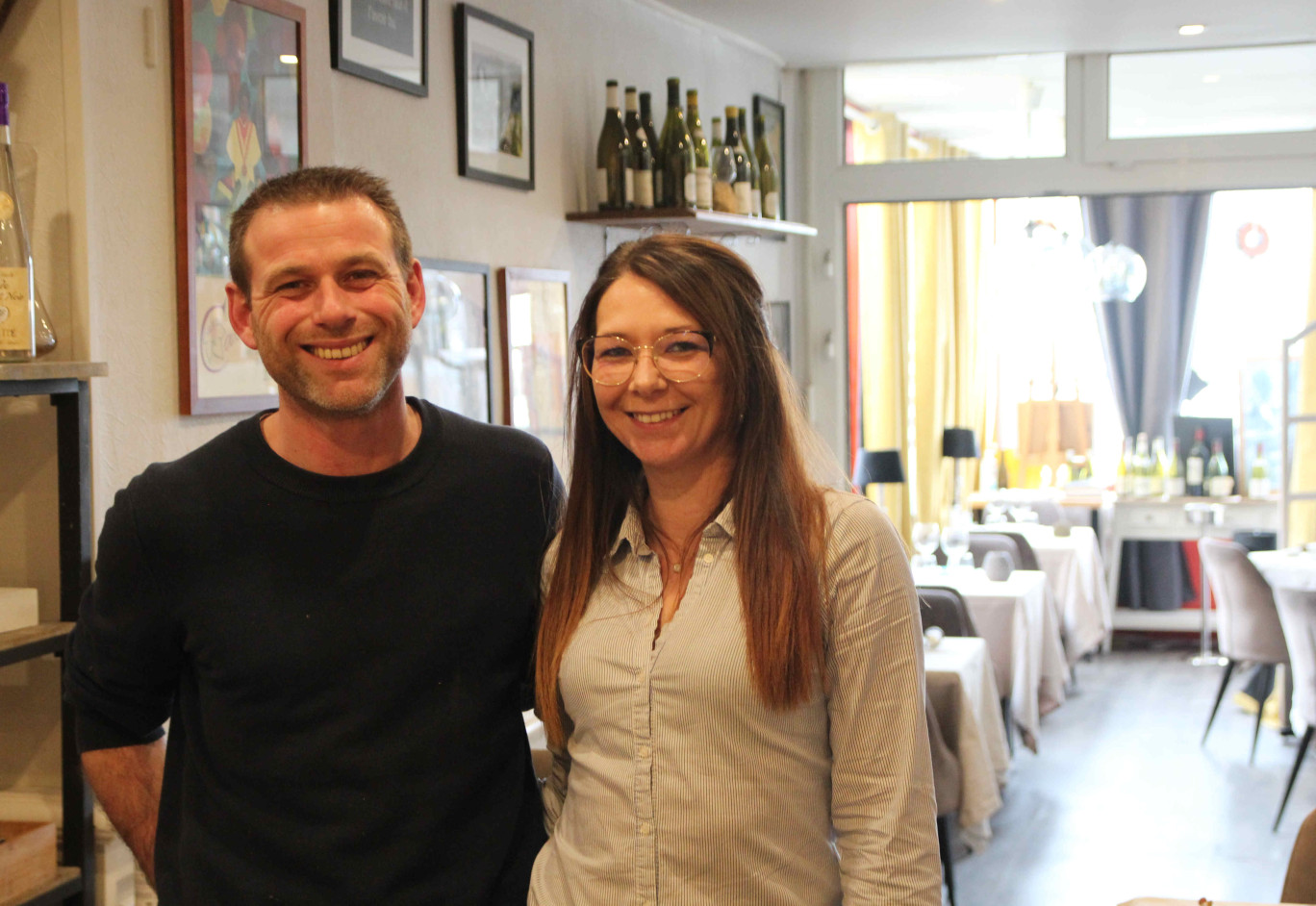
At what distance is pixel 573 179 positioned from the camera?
4172 mm

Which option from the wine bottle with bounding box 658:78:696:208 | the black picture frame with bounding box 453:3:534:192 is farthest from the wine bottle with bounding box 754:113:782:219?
the black picture frame with bounding box 453:3:534:192

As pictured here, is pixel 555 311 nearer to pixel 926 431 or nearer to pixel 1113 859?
pixel 1113 859

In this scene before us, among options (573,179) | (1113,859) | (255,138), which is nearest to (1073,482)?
(1113,859)

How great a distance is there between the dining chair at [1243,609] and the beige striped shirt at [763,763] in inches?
172

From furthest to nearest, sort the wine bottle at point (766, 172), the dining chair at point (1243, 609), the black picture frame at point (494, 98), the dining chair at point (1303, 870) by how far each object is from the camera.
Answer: the dining chair at point (1243, 609), the wine bottle at point (766, 172), the black picture frame at point (494, 98), the dining chair at point (1303, 870)

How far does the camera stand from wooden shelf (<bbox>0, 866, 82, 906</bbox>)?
184cm

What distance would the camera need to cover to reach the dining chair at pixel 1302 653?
15.3 ft

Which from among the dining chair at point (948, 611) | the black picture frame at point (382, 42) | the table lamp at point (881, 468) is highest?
the black picture frame at point (382, 42)

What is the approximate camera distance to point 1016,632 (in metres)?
4.98

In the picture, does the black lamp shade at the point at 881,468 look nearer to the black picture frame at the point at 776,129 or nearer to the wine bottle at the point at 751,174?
the black picture frame at the point at 776,129

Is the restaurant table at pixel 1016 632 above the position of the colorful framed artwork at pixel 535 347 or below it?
below

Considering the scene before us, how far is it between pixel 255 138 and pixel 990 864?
3.26 meters

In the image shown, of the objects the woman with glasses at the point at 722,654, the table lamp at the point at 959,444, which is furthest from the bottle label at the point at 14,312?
the table lamp at the point at 959,444

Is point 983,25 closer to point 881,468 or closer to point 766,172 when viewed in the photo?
point 766,172
